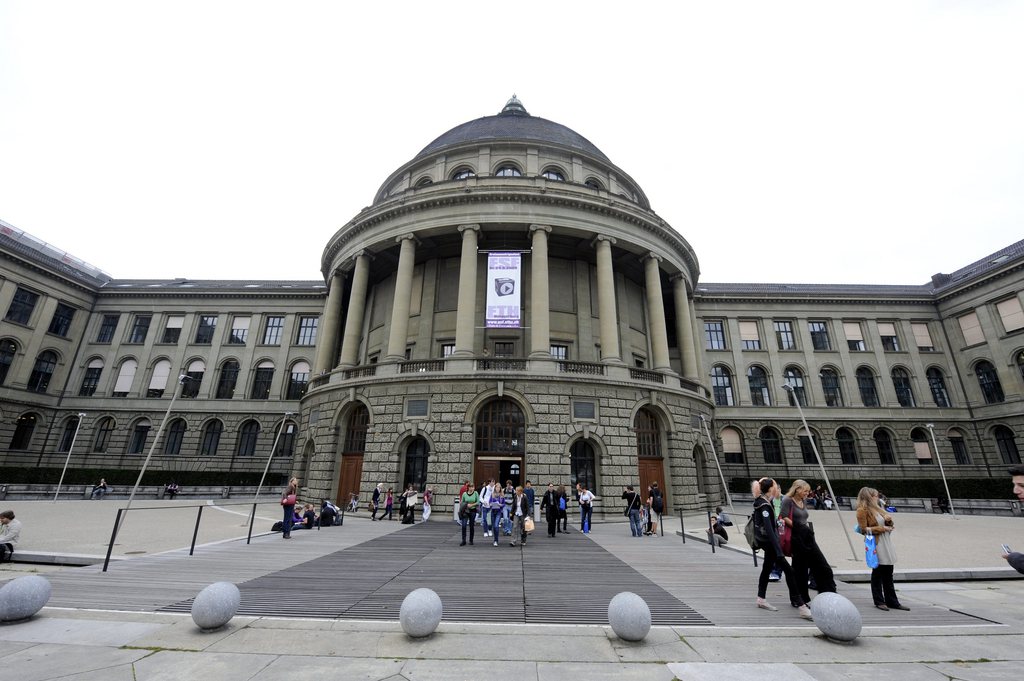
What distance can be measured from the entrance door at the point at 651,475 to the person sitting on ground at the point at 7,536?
2240 centimetres

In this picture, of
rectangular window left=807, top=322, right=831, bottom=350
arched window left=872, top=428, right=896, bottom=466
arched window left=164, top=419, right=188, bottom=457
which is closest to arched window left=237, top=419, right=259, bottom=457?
arched window left=164, top=419, right=188, bottom=457

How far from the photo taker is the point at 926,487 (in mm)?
30453

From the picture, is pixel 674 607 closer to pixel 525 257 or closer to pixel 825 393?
pixel 525 257

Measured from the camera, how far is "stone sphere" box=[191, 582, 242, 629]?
5.55 meters

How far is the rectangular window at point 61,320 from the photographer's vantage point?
39.5 m

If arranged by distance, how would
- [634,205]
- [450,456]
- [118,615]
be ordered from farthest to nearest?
[634,205] < [450,456] < [118,615]

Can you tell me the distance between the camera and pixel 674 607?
719 centimetres

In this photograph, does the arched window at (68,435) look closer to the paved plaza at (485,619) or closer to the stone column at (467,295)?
the paved plaza at (485,619)

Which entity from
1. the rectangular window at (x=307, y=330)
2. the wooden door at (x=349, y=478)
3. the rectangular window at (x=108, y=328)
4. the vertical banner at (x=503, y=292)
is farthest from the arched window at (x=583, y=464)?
the rectangular window at (x=108, y=328)

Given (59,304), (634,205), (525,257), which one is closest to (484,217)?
(525,257)

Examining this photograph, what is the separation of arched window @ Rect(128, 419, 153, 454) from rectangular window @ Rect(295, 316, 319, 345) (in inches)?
565

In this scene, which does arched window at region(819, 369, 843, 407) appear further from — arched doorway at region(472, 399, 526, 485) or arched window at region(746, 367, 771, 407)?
arched doorway at region(472, 399, 526, 485)

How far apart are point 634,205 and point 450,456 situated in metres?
18.9

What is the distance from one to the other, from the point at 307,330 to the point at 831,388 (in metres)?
49.0
